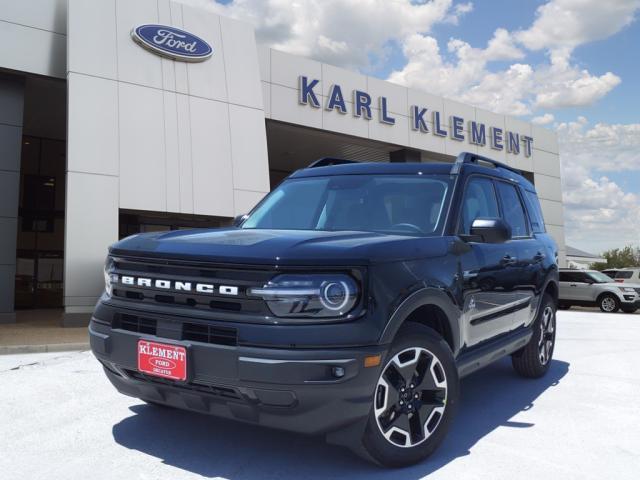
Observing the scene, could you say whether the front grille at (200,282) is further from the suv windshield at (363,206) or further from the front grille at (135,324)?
the suv windshield at (363,206)

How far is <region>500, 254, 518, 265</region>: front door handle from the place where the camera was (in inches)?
167

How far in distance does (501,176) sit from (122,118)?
390 inches

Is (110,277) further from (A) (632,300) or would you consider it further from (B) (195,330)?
(A) (632,300)

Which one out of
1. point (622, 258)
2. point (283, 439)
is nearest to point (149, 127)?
point (283, 439)

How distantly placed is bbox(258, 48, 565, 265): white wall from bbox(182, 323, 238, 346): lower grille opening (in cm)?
1421

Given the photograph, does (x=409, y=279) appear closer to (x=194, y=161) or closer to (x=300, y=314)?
(x=300, y=314)

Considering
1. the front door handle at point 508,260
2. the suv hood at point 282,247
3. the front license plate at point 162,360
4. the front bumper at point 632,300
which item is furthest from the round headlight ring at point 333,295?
the front bumper at point 632,300

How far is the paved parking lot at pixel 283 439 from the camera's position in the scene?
3.04 meters

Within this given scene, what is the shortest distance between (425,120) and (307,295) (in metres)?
19.1

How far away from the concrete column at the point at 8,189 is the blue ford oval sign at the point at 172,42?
10.0ft

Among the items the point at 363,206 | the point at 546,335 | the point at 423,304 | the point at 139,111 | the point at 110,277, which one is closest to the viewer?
the point at 423,304

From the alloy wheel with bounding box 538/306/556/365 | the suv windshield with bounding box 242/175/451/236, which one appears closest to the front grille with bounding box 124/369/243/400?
the suv windshield with bounding box 242/175/451/236

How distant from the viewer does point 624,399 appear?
479 cm

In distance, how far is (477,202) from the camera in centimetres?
420
